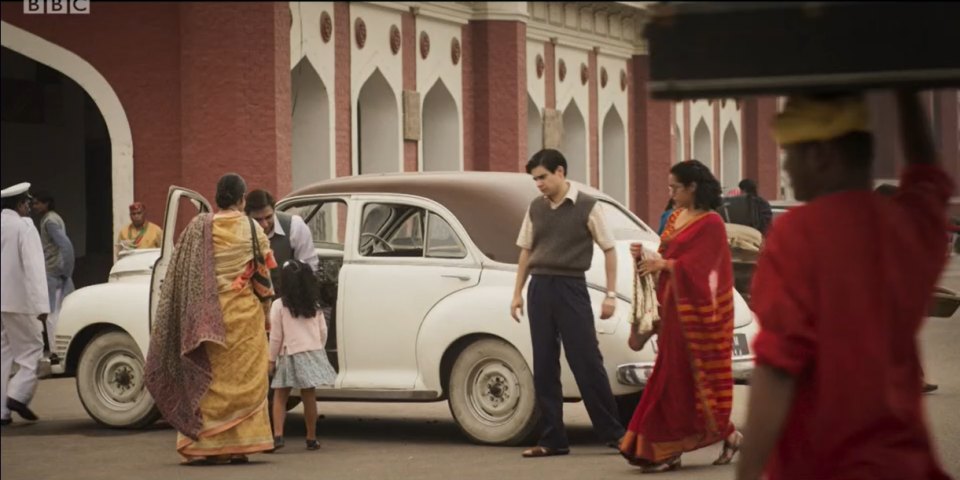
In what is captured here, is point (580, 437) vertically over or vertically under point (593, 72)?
under

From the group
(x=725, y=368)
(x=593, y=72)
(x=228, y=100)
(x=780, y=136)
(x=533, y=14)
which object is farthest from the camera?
(x=593, y=72)

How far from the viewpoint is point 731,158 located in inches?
1795

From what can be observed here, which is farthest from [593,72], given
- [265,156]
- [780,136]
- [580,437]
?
[780,136]

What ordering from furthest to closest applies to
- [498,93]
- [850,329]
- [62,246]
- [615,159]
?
[615,159], [498,93], [62,246], [850,329]

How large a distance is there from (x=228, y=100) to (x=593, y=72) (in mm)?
14634

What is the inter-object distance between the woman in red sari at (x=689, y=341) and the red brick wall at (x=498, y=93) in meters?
18.5

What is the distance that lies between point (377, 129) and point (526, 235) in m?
15.4

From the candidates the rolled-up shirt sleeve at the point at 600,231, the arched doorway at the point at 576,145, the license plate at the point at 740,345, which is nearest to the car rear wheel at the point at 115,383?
the rolled-up shirt sleeve at the point at 600,231

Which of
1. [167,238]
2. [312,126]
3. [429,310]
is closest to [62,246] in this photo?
[312,126]

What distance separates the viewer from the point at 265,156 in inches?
840

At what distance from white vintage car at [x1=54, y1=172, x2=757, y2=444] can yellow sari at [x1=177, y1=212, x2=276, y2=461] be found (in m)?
0.85

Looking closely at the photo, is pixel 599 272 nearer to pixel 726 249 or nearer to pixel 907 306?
pixel 726 249

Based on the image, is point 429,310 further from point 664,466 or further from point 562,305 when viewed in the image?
point 664,466

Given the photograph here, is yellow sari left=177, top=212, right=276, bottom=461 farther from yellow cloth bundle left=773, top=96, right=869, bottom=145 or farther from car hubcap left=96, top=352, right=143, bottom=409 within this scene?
yellow cloth bundle left=773, top=96, right=869, bottom=145
